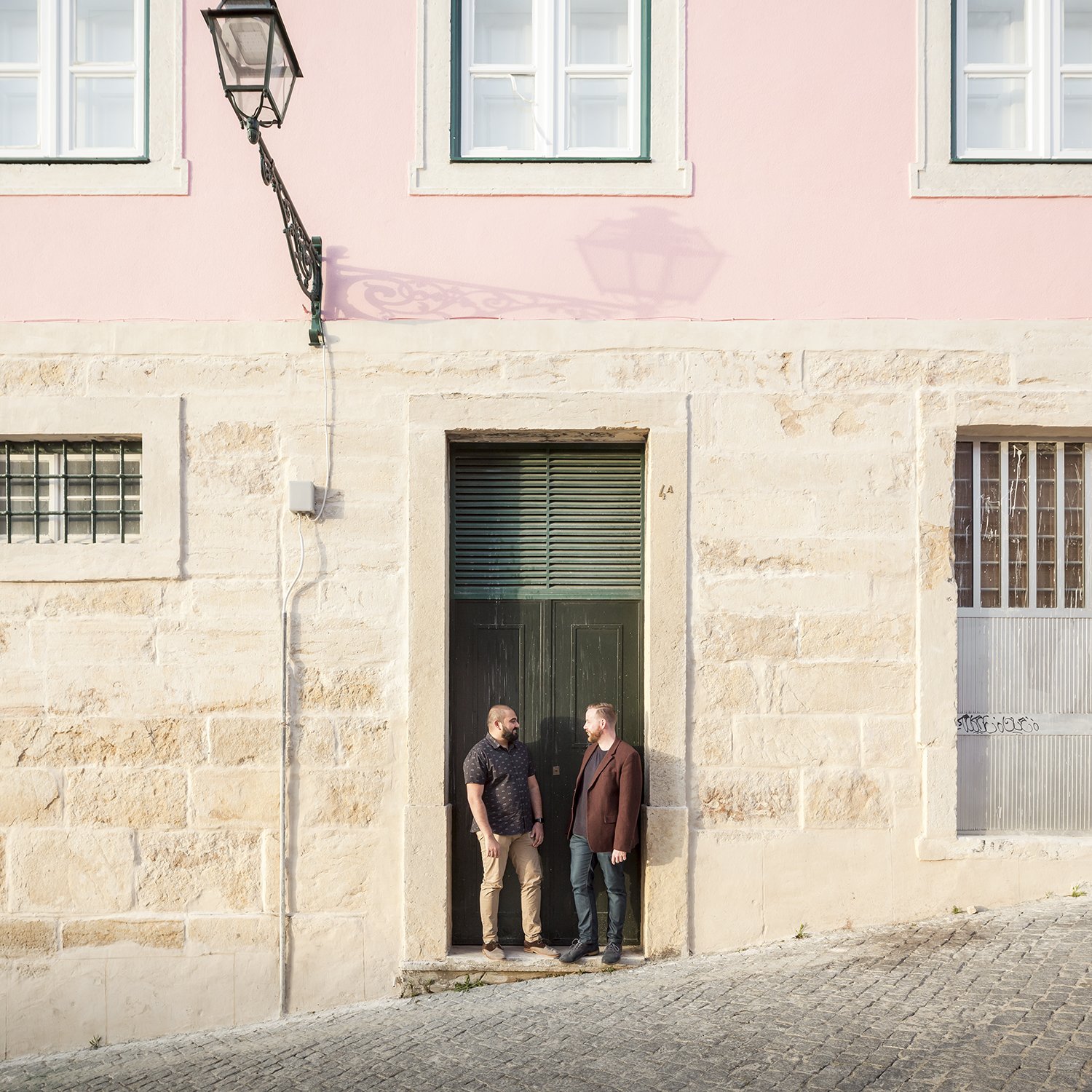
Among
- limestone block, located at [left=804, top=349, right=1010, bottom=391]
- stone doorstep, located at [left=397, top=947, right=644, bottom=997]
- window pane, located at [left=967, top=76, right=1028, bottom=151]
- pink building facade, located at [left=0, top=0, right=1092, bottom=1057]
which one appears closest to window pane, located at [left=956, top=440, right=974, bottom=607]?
pink building facade, located at [left=0, top=0, right=1092, bottom=1057]

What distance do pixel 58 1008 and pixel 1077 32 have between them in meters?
8.50

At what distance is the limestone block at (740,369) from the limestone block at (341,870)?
3275 millimetres

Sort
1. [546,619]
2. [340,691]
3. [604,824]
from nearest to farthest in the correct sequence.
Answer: [604,824], [340,691], [546,619]

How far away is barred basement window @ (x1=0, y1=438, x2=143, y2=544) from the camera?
22.6 feet

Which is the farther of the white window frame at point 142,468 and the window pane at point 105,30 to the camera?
the window pane at point 105,30

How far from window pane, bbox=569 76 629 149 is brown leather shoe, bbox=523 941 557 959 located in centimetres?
485

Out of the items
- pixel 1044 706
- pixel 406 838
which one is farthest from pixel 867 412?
pixel 406 838

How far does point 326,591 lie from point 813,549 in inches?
114

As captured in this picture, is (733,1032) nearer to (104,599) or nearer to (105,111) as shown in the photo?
(104,599)

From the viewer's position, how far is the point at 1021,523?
6918 millimetres

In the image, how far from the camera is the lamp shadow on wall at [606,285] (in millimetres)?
6730

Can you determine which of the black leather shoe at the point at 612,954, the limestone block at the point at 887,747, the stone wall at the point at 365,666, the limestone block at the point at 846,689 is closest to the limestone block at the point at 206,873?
the stone wall at the point at 365,666

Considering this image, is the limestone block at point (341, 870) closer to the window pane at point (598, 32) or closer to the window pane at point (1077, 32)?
the window pane at point (598, 32)

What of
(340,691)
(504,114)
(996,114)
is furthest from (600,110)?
(340,691)
